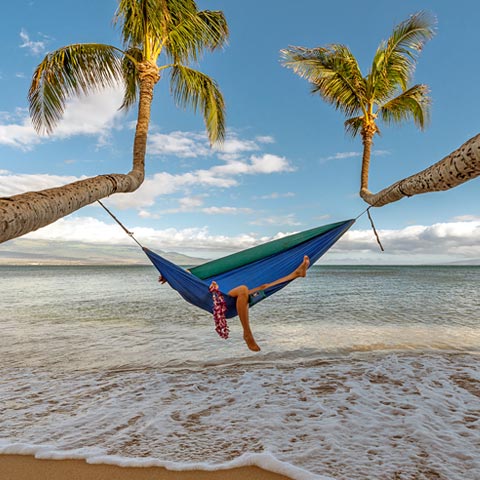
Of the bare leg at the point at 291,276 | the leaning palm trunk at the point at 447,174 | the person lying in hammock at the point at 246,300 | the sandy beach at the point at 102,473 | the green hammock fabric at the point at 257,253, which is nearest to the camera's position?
the leaning palm trunk at the point at 447,174

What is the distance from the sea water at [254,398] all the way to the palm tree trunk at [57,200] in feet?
4.18

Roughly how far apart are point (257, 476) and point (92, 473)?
2.61 feet

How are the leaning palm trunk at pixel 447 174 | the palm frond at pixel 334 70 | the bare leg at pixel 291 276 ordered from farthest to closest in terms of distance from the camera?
the palm frond at pixel 334 70 < the bare leg at pixel 291 276 < the leaning palm trunk at pixel 447 174

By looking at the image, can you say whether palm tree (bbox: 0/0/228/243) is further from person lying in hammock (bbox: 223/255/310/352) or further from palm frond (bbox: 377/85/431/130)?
palm frond (bbox: 377/85/431/130)

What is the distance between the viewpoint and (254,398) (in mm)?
2545

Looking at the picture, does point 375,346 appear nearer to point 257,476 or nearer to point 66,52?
point 257,476

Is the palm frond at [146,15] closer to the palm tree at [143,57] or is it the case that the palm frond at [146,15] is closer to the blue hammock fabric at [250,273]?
the palm tree at [143,57]

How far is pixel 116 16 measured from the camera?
2848 millimetres

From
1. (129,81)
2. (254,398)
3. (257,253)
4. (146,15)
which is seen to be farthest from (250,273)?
(129,81)

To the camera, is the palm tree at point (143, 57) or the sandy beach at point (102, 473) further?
the palm tree at point (143, 57)

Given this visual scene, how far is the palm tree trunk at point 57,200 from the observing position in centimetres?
110

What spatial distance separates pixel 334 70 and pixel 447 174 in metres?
3.10

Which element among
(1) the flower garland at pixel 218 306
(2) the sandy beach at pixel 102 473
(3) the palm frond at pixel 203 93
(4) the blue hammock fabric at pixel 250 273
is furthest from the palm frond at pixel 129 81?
(2) the sandy beach at pixel 102 473

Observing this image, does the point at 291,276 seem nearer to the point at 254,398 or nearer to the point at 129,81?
the point at 254,398
